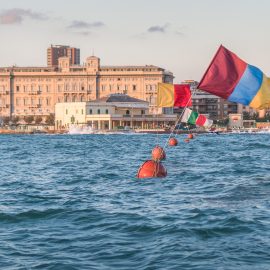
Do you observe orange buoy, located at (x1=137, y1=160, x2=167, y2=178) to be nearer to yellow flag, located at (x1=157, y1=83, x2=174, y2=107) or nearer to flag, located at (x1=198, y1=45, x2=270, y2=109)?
flag, located at (x1=198, y1=45, x2=270, y2=109)

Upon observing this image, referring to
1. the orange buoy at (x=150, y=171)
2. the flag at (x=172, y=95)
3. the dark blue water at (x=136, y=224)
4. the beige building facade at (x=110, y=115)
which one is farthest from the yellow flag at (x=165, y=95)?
the beige building facade at (x=110, y=115)

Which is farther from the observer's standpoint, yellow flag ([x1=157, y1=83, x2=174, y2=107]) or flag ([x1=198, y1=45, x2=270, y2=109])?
yellow flag ([x1=157, y1=83, x2=174, y2=107])

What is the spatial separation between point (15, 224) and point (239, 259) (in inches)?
258

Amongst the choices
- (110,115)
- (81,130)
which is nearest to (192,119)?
(81,130)

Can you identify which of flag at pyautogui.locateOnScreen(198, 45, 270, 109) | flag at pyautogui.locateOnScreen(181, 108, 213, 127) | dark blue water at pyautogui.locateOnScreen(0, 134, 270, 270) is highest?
flag at pyautogui.locateOnScreen(198, 45, 270, 109)

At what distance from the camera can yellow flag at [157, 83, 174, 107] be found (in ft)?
185

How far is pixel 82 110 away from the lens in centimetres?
18200

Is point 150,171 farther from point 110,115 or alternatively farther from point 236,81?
point 110,115

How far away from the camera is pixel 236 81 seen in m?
23.6

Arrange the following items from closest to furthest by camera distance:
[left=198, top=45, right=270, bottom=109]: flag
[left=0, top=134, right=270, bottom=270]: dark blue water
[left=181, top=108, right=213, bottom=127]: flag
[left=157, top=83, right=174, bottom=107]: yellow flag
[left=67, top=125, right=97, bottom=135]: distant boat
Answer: [left=0, top=134, right=270, bottom=270]: dark blue water < [left=198, top=45, right=270, bottom=109]: flag < [left=157, top=83, right=174, bottom=107]: yellow flag < [left=181, top=108, right=213, bottom=127]: flag < [left=67, top=125, right=97, bottom=135]: distant boat

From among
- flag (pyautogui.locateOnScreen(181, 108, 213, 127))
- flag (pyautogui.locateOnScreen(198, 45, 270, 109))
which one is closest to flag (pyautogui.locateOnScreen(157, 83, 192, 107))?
flag (pyautogui.locateOnScreen(181, 108, 213, 127))

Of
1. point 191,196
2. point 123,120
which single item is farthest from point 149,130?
point 191,196

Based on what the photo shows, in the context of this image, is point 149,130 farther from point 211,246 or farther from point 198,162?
point 211,246

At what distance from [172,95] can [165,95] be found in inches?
102
